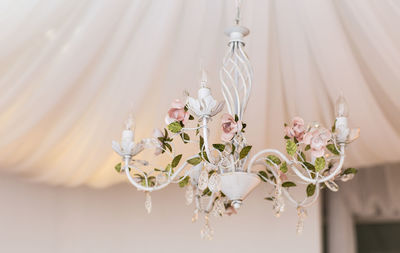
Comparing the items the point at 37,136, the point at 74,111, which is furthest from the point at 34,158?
the point at 74,111

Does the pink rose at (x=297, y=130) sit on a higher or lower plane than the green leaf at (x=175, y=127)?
higher

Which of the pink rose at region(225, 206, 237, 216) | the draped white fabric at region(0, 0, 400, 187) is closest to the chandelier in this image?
the pink rose at region(225, 206, 237, 216)

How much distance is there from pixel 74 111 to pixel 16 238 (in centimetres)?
112

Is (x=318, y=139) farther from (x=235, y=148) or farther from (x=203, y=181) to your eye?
(x=203, y=181)

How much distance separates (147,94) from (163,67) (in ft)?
0.71

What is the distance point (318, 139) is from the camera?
1.66 m

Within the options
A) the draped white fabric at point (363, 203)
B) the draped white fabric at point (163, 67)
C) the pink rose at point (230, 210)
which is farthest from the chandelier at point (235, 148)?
the draped white fabric at point (363, 203)

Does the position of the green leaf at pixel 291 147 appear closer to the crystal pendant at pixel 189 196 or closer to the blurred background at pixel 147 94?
the crystal pendant at pixel 189 196

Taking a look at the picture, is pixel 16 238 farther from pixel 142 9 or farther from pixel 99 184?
pixel 142 9

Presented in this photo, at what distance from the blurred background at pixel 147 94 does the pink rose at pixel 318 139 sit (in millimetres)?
600

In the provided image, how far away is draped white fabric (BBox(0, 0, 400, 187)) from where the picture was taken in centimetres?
204

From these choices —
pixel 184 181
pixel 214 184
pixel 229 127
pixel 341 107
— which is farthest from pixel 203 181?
pixel 341 107

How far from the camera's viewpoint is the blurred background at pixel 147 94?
2.07 m

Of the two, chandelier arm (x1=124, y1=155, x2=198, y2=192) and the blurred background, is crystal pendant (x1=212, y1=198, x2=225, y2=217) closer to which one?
chandelier arm (x1=124, y1=155, x2=198, y2=192)
